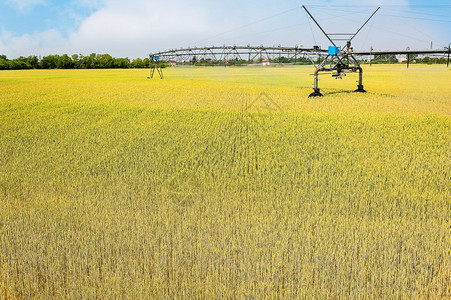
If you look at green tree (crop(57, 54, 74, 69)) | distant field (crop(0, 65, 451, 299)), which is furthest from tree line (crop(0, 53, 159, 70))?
distant field (crop(0, 65, 451, 299))

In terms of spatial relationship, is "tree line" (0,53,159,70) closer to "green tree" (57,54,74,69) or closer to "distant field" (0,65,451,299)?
"green tree" (57,54,74,69)

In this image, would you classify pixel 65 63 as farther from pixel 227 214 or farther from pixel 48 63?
pixel 227 214

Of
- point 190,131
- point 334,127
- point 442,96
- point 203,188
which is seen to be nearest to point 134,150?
point 190,131

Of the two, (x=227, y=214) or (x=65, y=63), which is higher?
(x=65, y=63)

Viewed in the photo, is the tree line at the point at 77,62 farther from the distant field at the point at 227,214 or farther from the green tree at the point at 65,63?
the distant field at the point at 227,214

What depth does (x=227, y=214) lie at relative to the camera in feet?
20.2

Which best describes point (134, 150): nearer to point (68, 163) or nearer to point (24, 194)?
point (68, 163)

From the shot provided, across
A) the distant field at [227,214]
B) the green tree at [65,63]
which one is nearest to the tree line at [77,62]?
the green tree at [65,63]

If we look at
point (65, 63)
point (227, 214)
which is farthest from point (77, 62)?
point (227, 214)

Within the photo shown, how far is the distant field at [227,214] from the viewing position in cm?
455

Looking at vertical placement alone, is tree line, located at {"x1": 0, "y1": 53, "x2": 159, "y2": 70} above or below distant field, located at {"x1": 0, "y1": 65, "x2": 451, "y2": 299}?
above

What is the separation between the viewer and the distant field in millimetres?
4555

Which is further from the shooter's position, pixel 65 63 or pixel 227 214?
pixel 65 63

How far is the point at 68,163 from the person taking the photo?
961 cm
